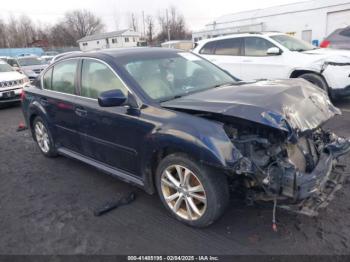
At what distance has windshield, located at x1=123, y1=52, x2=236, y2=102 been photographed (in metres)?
3.50

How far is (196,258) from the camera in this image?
2715 mm

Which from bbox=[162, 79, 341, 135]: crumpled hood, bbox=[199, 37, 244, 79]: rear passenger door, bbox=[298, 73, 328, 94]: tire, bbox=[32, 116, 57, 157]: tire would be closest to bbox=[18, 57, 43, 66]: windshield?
bbox=[199, 37, 244, 79]: rear passenger door

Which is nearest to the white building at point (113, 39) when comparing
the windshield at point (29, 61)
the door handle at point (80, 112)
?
the windshield at point (29, 61)

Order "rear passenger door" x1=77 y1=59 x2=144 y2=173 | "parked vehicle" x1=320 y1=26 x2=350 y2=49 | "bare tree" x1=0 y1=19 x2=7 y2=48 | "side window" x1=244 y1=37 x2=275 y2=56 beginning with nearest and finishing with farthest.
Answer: "rear passenger door" x1=77 y1=59 x2=144 y2=173, "side window" x1=244 y1=37 x2=275 y2=56, "parked vehicle" x1=320 y1=26 x2=350 y2=49, "bare tree" x1=0 y1=19 x2=7 y2=48

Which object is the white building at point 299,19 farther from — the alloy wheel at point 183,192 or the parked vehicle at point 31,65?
the alloy wheel at point 183,192

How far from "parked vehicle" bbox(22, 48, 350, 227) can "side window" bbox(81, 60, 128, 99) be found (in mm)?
12

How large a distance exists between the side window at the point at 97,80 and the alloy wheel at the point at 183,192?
41.0 inches

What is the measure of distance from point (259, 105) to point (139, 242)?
1.69 m

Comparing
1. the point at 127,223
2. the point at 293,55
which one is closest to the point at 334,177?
the point at 127,223

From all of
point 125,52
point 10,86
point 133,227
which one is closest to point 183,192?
point 133,227

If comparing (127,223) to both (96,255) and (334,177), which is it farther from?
(334,177)

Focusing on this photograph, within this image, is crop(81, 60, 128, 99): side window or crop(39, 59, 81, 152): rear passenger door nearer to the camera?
crop(81, 60, 128, 99): side window

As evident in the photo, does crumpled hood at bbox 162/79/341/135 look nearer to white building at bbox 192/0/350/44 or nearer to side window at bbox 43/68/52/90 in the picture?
side window at bbox 43/68/52/90

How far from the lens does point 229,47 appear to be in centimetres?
878
